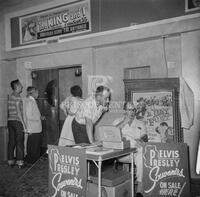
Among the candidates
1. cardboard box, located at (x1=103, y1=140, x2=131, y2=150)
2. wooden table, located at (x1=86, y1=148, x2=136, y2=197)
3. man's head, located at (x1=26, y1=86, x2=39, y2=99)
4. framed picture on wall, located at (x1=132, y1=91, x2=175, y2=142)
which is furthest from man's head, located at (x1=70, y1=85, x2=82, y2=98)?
wooden table, located at (x1=86, y1=148, x2=136, y2=197)

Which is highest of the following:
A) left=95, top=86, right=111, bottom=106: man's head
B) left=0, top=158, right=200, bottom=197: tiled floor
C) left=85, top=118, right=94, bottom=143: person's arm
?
left=95, top=86, right=111, bottom=106: man's head

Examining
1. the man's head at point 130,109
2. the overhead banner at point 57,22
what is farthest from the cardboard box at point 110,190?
the overhead banner at point 57,22

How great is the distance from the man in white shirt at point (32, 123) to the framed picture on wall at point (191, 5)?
1.64 meters

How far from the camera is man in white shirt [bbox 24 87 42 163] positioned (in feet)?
9.16

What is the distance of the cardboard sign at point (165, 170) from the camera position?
7.25 ft

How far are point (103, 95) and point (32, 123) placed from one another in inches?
33.6

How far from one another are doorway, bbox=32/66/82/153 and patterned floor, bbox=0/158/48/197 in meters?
0.23

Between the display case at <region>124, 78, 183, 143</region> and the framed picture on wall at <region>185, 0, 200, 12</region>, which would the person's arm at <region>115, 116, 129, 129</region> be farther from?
the framed picture on wall at <region>185, 0, 200, 12</region>

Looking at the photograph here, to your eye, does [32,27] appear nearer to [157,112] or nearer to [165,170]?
[157,112]

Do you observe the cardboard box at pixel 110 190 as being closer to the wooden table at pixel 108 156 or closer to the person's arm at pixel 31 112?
the wooden table at pixel 108 156

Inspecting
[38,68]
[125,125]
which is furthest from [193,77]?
[38,68]

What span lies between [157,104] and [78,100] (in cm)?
77

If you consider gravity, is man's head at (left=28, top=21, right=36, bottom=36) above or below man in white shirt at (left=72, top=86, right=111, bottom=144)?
above

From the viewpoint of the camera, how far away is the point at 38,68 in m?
2.83
